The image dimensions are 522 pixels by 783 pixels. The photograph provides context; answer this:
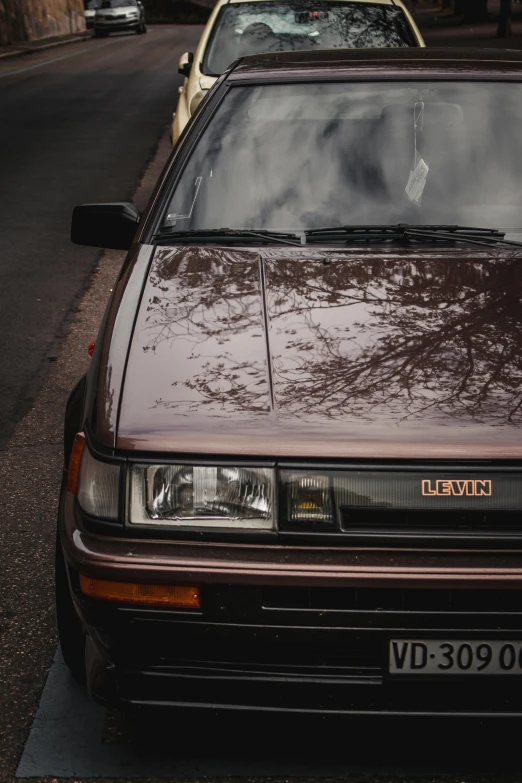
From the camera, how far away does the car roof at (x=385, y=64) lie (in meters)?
4.38

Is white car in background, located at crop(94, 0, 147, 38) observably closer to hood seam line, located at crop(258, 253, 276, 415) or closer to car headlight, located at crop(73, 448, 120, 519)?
hood seam line, located at crop(258, 253, 276, 415)

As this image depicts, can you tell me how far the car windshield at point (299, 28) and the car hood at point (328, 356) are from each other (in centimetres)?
619

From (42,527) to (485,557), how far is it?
2175mm

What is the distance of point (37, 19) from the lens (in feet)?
156

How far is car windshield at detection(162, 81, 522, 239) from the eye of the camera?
3986 mm

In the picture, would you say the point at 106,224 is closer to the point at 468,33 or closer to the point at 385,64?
the point at 385,64

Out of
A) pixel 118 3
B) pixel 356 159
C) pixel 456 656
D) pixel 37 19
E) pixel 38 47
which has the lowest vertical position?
pixel 118 3

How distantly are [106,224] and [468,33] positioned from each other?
35058 mm

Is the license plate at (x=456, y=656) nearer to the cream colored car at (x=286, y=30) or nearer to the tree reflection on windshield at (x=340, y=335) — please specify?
the tree reflection on windshield at (x=340, y=335)

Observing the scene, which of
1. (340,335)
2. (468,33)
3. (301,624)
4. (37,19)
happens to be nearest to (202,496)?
(301,624)

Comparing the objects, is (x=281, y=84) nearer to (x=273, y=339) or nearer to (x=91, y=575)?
(x=273, y=339)

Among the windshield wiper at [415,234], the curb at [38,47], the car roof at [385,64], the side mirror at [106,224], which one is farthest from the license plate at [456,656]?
the curb at [38,47]

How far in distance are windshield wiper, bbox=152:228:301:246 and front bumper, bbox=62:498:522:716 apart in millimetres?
1384

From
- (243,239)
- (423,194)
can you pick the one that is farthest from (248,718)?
(423,194)
